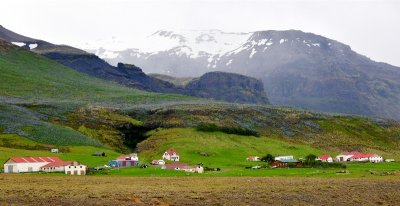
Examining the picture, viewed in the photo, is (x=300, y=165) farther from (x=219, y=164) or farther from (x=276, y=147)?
(x=276, y=147)

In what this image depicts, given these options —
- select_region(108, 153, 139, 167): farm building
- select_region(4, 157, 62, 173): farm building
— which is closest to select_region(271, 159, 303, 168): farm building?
select_region(108, 153, 139, 167): farm building

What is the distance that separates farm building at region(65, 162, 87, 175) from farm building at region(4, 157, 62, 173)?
732 cm

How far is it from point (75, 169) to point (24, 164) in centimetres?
956

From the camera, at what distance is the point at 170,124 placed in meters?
170

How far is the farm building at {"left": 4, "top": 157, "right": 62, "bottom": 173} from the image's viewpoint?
90500mm

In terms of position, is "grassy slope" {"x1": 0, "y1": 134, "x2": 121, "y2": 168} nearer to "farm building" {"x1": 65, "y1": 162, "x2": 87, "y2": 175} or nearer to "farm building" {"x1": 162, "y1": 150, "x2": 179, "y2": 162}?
"farm building" {"x1": 162, "y1": 150, "x2": 179, "y2": 162}

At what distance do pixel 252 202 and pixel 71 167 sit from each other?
153 feet

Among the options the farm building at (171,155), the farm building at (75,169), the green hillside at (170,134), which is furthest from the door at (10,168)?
the farm building at (171,155)

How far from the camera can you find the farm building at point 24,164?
90.5m

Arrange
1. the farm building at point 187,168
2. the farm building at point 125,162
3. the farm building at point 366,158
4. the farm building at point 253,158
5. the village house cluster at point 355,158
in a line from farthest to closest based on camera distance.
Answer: the farm building at point 366,158
the village house cluster at point 355,158
the farm building at point 253,158
the farm building at point 125,162
the farm building at point 187,168

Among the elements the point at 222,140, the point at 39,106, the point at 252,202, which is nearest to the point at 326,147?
the point at 222,140

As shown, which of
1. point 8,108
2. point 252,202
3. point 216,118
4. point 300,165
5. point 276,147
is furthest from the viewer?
point 216,118

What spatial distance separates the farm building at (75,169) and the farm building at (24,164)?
7.32 meters

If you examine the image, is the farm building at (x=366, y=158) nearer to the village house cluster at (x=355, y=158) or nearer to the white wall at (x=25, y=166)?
the village house cluster at (x=355, y=158)
